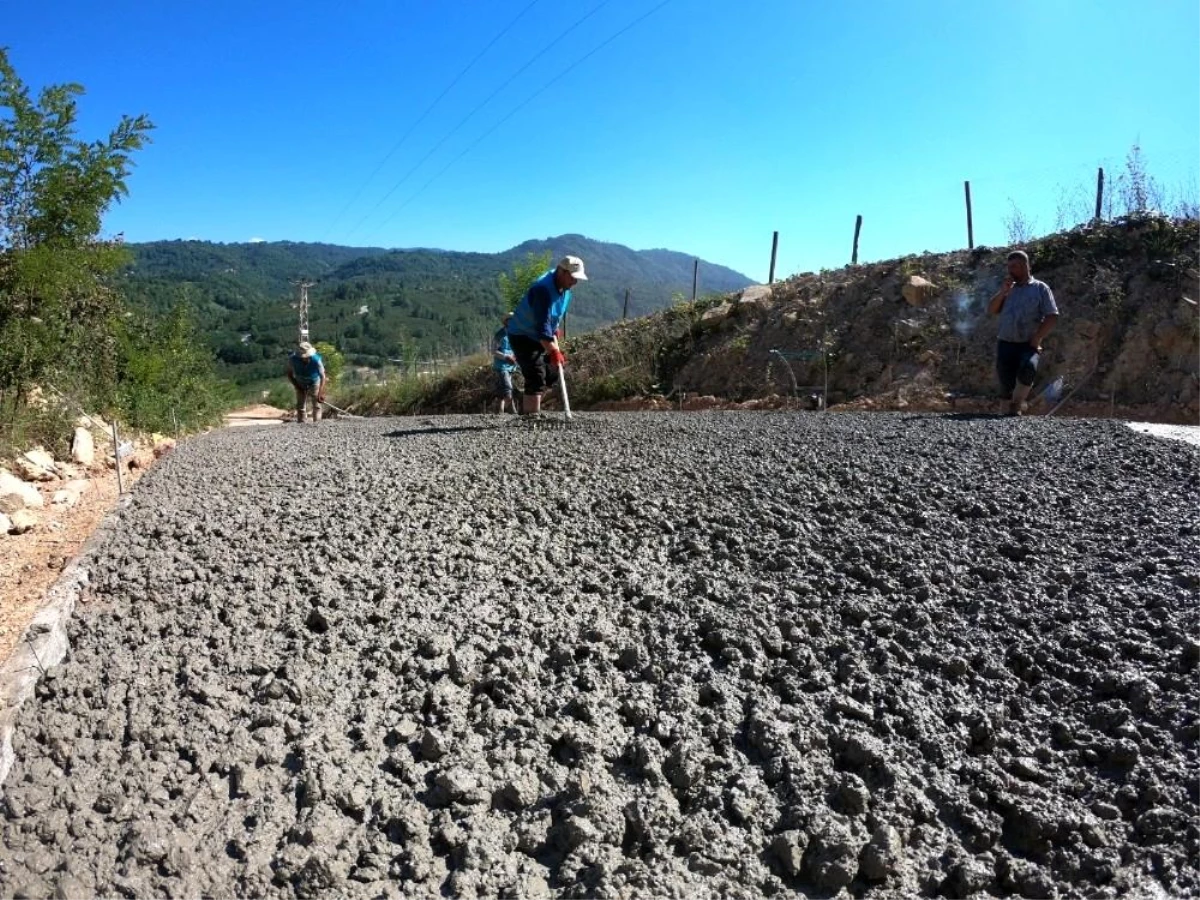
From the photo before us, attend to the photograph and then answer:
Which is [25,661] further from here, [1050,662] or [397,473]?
[1050,662]

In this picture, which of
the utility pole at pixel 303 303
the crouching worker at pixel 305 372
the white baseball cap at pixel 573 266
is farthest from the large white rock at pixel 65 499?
the utility pole at pixel 303 303

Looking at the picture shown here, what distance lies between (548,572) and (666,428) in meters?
3.05

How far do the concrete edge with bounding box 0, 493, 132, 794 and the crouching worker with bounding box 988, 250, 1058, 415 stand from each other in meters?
6.88

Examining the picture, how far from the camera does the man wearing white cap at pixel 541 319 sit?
20.8 feet

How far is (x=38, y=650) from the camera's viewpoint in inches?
100

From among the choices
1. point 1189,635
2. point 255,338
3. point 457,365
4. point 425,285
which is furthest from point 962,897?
point 425,285

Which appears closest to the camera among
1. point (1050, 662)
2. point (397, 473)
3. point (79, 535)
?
point (1050, 662)

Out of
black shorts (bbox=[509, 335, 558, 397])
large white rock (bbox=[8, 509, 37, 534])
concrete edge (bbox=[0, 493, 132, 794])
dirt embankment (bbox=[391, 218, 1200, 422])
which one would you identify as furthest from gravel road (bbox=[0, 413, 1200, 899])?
dirt embankment (bbox=[391, 218, 1200, 422])

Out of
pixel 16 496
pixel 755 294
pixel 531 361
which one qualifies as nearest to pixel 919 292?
pixel 755 294

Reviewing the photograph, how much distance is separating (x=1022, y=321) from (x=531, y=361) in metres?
4.35

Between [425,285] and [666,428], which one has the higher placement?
[425,285]

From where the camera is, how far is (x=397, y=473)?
4746mm

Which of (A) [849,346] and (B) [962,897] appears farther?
(A) [849,346]

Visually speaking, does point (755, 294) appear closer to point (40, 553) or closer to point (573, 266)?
point (573, 266)
